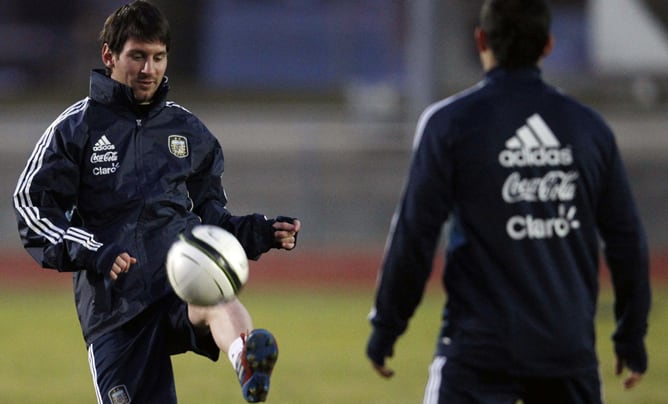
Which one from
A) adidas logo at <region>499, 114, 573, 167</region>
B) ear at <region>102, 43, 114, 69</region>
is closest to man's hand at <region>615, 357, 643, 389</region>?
adidas logo at <region>499, 114, 573, 167</region>

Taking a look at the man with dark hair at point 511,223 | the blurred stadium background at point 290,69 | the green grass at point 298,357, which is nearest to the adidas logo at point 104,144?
the man with dark hair at point 511,223

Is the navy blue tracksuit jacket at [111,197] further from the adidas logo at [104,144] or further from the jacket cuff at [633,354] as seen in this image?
the jacket cuff at [633,354]

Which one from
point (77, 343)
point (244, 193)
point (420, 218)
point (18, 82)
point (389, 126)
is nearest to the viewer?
point (420, 218)

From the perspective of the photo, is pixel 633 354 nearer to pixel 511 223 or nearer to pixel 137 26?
pixel 511 223

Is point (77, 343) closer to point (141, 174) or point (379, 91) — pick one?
point (141, 174)

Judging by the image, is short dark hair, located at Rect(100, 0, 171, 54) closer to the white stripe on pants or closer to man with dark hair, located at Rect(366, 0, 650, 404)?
man with dark hair, located at Rect(366, 0, 650, 404)

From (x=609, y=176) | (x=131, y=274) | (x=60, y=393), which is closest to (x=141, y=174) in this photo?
(x=131, y=274)

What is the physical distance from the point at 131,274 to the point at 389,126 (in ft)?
71.3

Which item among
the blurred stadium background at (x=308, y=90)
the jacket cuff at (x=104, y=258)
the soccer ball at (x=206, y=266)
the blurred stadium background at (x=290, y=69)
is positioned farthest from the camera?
the blurred stadium background at (x=290, y=69)

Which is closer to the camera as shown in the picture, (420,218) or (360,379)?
(420,218)

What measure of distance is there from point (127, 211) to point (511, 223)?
5.78ft

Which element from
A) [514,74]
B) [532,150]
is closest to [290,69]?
[514,74]

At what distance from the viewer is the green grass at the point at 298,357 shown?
922cm

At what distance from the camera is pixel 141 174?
5305 mm
